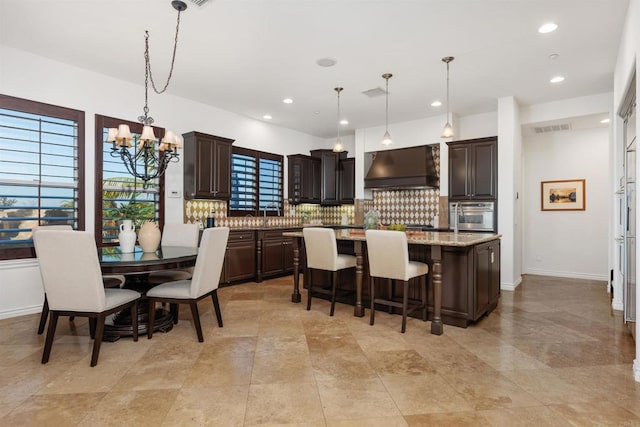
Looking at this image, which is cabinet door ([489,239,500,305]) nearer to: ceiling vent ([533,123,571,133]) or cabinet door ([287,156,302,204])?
ceiling vent ([533,123,571,133])

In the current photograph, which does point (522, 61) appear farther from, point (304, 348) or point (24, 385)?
point (24, 385)

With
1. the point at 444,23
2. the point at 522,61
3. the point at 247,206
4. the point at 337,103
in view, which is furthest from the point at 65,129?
the point at 522,61

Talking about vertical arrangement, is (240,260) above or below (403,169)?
below

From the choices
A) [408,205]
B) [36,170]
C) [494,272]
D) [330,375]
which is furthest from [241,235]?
[494,272]

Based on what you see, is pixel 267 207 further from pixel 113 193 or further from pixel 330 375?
pixel 330 375

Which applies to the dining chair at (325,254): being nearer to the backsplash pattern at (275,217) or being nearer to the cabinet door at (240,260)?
the cabinet door at (240,260)

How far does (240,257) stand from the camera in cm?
571

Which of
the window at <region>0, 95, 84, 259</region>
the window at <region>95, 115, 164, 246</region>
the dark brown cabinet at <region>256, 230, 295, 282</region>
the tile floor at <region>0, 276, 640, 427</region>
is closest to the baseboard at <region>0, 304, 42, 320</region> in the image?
the tile floor at <region>0, 276, 640, 427</region>

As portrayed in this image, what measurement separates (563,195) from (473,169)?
1928 mm

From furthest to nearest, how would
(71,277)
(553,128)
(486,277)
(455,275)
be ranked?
(553,128) → (486,277) → (455,275) → (71,277)

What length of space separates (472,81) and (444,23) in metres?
1.70

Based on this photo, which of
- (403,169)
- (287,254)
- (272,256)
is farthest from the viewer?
(403,169)

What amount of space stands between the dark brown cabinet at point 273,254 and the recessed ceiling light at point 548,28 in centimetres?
462

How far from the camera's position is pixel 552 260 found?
6.50 metres
